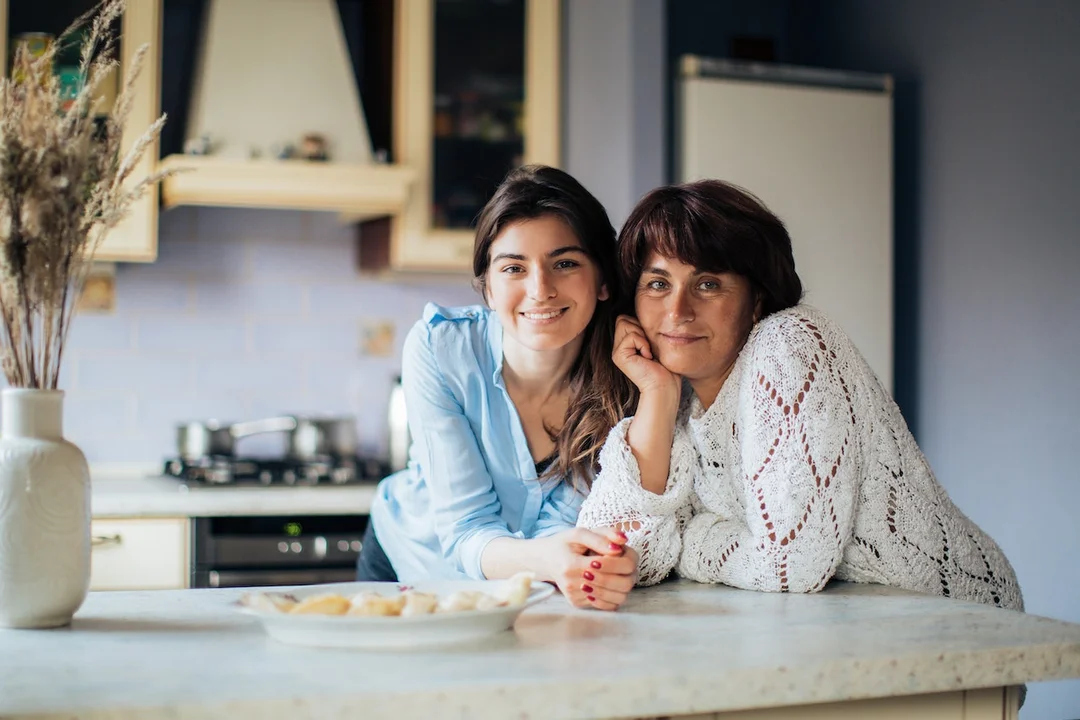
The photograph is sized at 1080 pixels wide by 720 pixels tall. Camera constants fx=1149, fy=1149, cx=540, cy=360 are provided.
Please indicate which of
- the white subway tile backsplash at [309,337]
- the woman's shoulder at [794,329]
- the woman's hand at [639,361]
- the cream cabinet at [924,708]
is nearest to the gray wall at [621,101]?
the white subway tile backsplash at [309,337]

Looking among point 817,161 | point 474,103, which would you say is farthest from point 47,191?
point 817,161

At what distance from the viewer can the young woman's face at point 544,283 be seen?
1.80 m

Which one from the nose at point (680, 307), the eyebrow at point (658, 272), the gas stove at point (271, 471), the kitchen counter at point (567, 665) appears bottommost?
the gas stove at point (271, 471)

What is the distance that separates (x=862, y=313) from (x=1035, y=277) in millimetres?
521

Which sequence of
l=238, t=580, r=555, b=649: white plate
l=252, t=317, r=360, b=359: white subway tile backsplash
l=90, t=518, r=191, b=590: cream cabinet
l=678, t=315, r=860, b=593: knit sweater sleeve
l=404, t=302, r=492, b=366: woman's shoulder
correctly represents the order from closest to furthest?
l=238, t=580, r=555, b=649: white plate → l=678, t=315, r=860, b=593: knit sweater sleeve → l=404, t=302, r=492, b=366: woman's shoulder → l=90, t=518, r=191, b=590: cream cabinet → l=252, t=317, r=360, b=359: white subway tile backsplash

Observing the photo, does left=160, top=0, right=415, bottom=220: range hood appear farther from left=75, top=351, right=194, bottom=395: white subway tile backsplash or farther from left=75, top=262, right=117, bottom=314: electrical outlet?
left=75, top=351, right=194, bottom=395: white subway tile backsplash

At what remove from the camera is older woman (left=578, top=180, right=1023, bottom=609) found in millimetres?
1463

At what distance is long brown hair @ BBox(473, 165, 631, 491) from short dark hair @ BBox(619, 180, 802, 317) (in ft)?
0.42

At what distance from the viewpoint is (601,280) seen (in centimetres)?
186

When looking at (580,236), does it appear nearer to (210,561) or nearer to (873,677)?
(873,677)

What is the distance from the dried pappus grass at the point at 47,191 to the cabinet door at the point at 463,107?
1992 millimetres

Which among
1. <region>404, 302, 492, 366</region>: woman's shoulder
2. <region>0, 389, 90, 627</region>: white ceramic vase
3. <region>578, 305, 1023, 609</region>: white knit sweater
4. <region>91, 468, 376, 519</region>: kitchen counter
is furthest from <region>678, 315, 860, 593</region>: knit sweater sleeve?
<region>91, 468, 376, 519</region>: kitchen counter

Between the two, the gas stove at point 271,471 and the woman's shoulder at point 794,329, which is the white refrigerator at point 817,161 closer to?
the gas stove at point 271,471

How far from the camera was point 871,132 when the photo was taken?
11.0 feet
